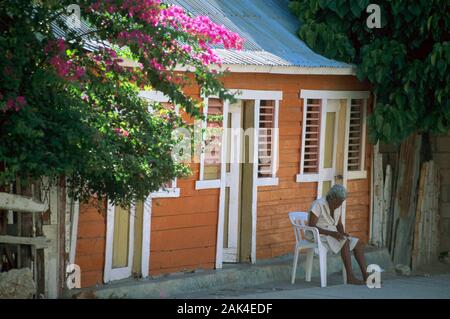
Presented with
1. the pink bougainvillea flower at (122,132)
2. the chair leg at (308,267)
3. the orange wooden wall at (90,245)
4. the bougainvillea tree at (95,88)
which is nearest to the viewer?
Result: the bougainvillea tree at (95,88)

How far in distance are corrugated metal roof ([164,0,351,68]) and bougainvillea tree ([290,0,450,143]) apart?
0.33m

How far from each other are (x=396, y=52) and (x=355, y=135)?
1.99 metres

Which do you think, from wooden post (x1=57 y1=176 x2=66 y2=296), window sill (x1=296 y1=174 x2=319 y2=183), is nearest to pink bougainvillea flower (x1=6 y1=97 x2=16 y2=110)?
wooden post (x1=57 y1=176 x2=66 y2=296)

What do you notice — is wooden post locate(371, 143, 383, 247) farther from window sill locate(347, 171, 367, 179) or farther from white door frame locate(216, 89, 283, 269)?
white door frame locate(216, 89, 283, 269)

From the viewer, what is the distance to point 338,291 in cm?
1465

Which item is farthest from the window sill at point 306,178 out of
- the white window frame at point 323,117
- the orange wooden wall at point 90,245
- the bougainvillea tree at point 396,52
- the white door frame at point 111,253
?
the orange wooden wall at point 90,245

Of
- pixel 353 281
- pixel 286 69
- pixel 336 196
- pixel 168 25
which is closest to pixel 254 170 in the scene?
pixel 286 69

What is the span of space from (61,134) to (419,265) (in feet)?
31.8

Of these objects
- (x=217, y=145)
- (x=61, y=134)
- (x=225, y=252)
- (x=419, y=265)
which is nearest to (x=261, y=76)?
(x=217, y=145)

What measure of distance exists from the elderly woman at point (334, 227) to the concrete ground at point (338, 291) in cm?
33

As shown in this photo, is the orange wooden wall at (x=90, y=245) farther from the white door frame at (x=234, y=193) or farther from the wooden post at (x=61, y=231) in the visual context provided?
the white door frame at (x=234, y=193)

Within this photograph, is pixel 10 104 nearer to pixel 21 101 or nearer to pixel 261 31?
pixel 21 101

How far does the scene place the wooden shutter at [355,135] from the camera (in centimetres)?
1875

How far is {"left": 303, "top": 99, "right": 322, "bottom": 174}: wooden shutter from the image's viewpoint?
17.7 meters
